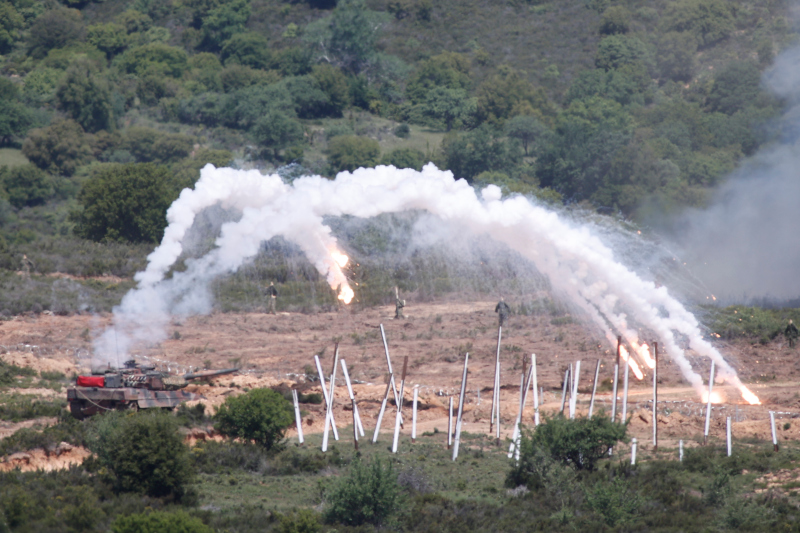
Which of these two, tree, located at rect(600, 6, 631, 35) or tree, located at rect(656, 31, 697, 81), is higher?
tree, located at rect(600, 6, 631, 35)

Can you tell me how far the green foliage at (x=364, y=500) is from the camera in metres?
30.2

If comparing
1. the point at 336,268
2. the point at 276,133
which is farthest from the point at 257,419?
the point at 276,133

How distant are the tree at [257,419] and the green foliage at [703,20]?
122 m

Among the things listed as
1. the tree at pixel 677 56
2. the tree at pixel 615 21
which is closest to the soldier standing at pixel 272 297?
the tree at pixel 677 56

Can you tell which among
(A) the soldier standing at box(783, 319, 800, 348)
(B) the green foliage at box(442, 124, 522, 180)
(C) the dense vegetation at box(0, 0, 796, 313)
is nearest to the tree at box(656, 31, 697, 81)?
(C) the dense vegetation at box(0, 0, 796, 313)

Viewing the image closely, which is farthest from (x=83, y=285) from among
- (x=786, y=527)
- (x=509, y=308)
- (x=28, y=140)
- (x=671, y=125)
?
(x=671, y=125)

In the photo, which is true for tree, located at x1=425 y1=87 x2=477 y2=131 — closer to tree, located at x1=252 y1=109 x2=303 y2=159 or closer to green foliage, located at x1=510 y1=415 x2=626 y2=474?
tree, located at x1=252 y1=109 x2=303 y2=159

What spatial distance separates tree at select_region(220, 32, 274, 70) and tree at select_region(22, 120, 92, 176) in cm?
3273

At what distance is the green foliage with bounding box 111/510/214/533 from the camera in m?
26.1

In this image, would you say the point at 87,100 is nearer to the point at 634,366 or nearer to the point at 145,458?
the point at 634,366

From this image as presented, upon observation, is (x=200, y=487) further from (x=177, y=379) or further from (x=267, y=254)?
(x=267, y=254)

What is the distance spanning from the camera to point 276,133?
111750mm

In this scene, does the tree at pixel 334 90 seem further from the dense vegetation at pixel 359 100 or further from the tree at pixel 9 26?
the tree at pixel 9 26

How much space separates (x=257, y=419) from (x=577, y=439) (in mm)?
10924
